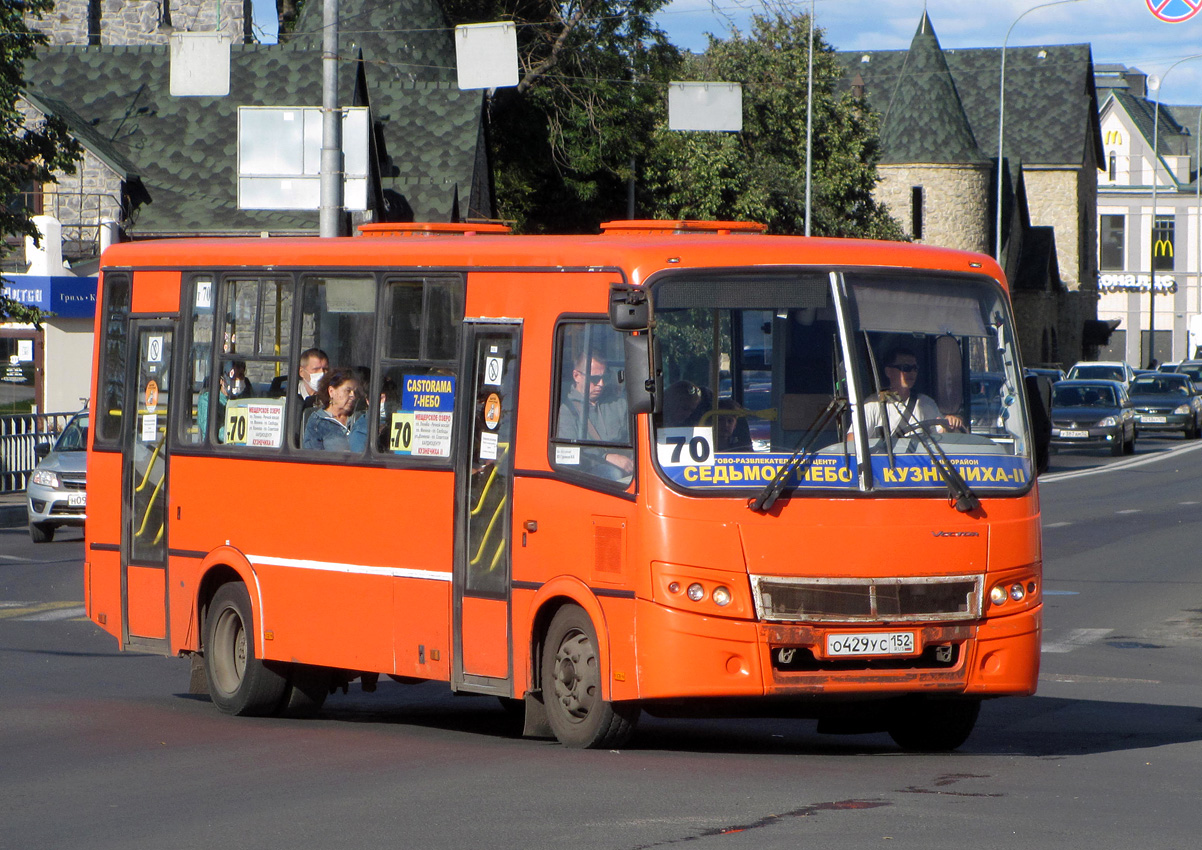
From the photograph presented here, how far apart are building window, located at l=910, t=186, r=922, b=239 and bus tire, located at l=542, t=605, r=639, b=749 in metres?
79.0

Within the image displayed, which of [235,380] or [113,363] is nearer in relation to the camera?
[235,380]

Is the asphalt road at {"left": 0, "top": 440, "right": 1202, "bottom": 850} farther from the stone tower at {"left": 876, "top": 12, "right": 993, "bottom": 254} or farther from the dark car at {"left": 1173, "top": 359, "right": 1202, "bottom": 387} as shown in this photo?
the stone tower at {"left": 876, "top": 12, "right": 993, "bottom": 254}

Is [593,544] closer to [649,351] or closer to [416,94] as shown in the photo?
[649,351]

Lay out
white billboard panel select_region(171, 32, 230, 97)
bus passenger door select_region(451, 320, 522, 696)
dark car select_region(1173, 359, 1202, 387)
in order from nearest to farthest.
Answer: bus passenger door select_region(451, 320, 522, 696) → white billboard panel select_region(171, 32, 230, 97) → dark car select_region(1173, 359, 1202, 387)

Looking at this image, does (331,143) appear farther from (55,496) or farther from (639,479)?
(639,479)

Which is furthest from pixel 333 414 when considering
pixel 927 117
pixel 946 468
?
pixel 927 117

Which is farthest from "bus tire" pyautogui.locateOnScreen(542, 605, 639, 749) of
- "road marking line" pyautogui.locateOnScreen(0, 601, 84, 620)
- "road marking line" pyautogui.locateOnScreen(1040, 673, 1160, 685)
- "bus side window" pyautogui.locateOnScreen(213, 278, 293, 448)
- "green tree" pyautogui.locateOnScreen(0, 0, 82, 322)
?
"green tree" pyautogui.locateOnScreen(0, 0, 82, 322)

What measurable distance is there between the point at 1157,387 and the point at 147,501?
44.9m

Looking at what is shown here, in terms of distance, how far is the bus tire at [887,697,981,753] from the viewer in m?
9.65

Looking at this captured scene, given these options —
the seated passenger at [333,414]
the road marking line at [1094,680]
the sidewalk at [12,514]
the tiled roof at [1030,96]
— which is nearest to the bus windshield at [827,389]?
the seated passenger at [333,414]

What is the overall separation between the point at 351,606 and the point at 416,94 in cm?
3452

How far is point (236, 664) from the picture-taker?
11250 millimetres

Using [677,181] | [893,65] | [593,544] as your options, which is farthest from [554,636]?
[893,65]

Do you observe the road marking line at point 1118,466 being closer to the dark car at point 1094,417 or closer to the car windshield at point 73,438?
the dark car at point 1094,417
